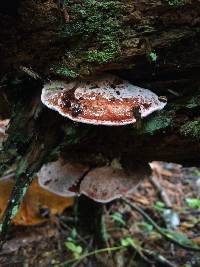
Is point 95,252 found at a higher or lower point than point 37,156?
lower

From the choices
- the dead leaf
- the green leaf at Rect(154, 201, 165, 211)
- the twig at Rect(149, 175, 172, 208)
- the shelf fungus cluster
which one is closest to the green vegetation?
the shelf fungus cluster

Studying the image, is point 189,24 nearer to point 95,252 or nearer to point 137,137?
point 137,137

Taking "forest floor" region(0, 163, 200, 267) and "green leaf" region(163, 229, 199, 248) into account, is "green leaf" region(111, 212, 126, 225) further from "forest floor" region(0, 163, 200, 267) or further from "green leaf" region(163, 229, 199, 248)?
"green leaf" region(163, 229, 199, 248)

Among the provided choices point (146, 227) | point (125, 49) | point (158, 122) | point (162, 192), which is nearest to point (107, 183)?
point (158, 122)

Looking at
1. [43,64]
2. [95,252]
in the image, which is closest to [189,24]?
[43,64]

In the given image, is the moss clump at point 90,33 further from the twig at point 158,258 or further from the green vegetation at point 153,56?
the twig at point 158,258
